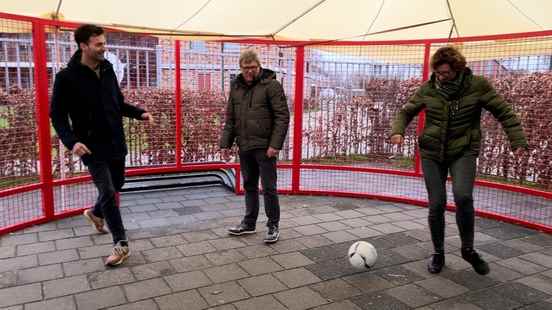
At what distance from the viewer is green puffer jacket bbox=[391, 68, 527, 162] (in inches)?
140

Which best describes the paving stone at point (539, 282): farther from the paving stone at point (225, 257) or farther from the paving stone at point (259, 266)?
the paving stone at point (225, 257)

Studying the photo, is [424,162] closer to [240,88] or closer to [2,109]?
[240,88]

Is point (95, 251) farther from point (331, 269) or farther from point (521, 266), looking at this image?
point (521, 266)

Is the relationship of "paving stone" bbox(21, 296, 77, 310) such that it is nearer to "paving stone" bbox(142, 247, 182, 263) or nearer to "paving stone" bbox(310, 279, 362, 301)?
"paving stone" bbox(142, 247, 182, 263)

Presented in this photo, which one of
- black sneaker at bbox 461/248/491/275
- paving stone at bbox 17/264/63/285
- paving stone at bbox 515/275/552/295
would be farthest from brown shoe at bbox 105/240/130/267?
paving stone at bbox 515/275/552/295

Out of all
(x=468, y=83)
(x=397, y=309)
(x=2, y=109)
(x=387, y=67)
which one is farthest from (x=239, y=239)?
(x=387, y=67)

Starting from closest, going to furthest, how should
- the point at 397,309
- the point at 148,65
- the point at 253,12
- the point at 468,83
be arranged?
the point at 397,309 < the point at 468,83 < the point at 253,12 < the point at 148,65

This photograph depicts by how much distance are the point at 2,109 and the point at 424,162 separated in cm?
428

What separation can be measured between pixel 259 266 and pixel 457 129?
6.31 ft

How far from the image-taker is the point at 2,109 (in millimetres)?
4906

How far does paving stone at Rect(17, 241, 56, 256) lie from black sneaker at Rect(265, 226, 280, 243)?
195 cm

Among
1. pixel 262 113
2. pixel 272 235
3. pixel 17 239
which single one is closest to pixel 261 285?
pixel 272 235

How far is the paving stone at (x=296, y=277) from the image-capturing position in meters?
3.54

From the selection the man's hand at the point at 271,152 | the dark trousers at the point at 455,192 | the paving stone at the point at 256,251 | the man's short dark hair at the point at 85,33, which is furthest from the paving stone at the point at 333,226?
the man's short dark hair at the point at 85,33
